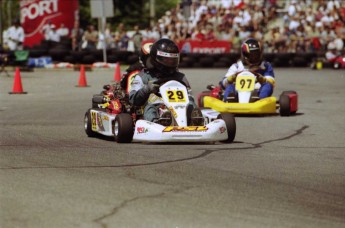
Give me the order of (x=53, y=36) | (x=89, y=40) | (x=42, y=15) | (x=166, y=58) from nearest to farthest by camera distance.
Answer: (x=166, y=58) → (x=89, y=40) → (x=53, y=36) → (x=42, y=15)

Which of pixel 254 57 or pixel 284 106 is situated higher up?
pixel 254 57

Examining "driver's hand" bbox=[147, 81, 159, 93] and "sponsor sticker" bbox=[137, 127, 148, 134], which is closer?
"sponsor sticker" bbox=[137, 127, 148, 134]

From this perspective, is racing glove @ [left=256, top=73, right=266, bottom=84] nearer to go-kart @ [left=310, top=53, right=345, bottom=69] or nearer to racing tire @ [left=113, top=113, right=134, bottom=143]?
racing tire @ [left=113, top=113, right=134, bottom=143]

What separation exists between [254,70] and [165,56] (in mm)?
Answer: 4999

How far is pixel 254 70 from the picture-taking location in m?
16.7

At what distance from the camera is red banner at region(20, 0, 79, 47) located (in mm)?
36500

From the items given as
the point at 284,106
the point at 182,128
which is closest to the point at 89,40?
the point at 284,106

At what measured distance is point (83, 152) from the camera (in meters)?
10.1

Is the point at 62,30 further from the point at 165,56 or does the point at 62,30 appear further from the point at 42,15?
the point at 165,56

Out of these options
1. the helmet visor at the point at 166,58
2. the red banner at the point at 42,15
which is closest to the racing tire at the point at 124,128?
the helmet visor at the point at 166,58

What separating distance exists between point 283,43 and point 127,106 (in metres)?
23.5

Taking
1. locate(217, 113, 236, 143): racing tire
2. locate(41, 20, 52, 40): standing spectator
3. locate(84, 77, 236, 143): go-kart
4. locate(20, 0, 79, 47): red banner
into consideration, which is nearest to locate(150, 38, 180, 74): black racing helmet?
locate(84, 77, 236, 143): go-kart

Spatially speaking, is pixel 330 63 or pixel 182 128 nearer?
pixel 182 128

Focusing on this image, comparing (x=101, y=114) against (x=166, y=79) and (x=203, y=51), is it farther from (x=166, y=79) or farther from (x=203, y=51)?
(x=203, y=51)
